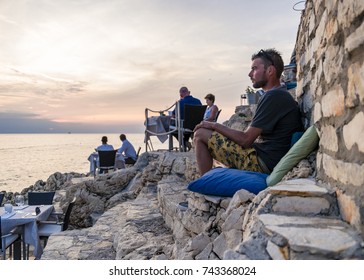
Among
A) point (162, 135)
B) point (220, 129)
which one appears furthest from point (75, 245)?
point (162, 135)

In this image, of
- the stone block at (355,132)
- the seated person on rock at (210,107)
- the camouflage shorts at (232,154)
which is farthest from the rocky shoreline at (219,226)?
the seated person on rock at (210,107)

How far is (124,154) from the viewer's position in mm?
9953

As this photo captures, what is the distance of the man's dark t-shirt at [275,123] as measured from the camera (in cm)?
218

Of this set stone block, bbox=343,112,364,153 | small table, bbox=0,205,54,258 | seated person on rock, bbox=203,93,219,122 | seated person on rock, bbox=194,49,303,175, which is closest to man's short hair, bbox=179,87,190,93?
seated person on rock, bbox=203,93,219,122

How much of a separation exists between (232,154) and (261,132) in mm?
299

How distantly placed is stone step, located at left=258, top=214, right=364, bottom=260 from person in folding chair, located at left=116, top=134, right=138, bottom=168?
8594mm

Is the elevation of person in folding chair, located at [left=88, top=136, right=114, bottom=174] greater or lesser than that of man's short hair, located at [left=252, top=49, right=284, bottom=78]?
lesser

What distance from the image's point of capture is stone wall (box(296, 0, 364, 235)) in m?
1.11

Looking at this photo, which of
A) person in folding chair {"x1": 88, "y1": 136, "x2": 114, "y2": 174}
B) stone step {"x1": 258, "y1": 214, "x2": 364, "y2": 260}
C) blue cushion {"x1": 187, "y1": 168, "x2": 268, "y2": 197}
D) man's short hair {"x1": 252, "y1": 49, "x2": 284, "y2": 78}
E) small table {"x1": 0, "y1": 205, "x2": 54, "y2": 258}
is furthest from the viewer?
person in folding chair {"x1": 88, "y1": 136, "x2": 114, "y2": 174}

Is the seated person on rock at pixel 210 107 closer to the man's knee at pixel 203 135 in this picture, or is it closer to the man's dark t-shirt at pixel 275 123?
the man's knee at pixel 203 135

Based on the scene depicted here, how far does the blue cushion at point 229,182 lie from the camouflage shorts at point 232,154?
0.22 meters

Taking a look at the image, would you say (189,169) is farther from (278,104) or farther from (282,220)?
(282,220)

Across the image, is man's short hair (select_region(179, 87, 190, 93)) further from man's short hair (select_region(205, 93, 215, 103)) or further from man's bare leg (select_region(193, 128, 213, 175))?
man's bare leg (select_region(193, 128, 213, 175))
